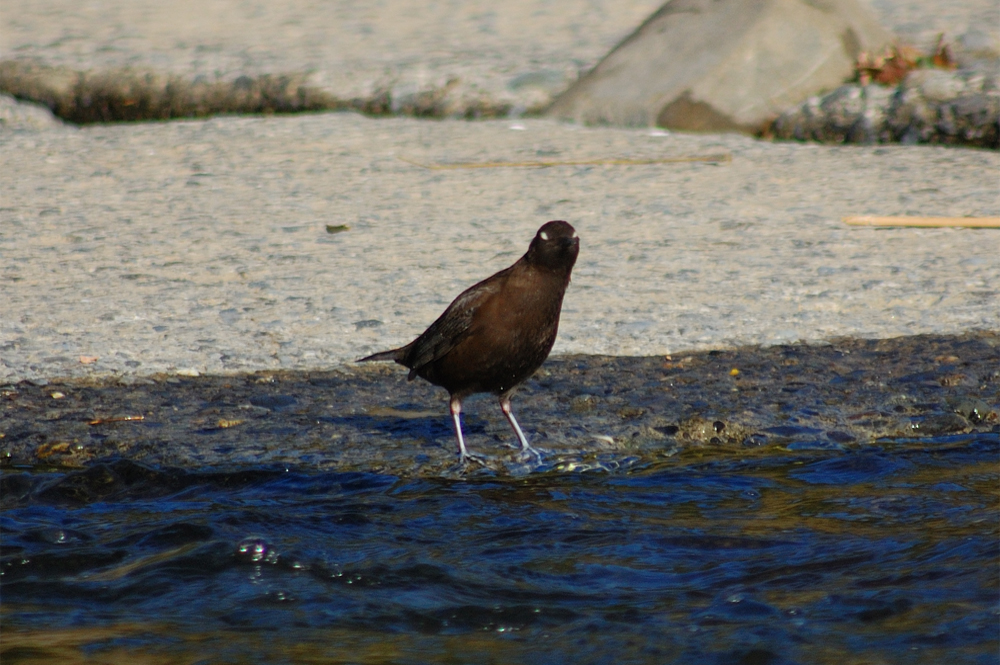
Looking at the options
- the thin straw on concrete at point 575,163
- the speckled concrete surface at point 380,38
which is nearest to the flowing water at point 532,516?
the thin straw on concrete at point 575,163

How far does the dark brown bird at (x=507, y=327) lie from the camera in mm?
4027

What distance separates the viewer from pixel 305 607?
304 centimetres

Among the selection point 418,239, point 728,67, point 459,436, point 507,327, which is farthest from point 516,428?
point 728,67

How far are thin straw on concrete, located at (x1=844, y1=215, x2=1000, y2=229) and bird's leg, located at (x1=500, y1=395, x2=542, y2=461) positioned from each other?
109 inches

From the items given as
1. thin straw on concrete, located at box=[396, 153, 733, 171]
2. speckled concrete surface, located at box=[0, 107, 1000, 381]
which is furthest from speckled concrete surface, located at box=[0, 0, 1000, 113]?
thin straw on concrete, located at box=[396, 153, 733, 171]

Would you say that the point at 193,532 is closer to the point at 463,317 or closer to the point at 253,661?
the point at 253,661

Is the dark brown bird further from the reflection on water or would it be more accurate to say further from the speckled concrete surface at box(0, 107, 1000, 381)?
the speckled concrete surface at box(0, 107, 1000, 381)

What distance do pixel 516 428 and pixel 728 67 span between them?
202 inches

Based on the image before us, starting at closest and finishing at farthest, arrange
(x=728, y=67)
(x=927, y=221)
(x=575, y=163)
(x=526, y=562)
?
(x=526, y=562), (x=927, y=221), (x=575, y=163), (x=728, y=67)

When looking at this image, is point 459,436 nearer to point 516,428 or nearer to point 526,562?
point 516,428

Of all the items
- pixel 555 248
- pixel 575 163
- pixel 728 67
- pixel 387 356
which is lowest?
pixel 387 356

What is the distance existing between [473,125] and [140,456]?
5.22 metres

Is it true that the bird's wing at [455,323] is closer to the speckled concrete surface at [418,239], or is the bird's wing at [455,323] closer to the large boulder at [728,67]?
the speckled concrete surface at [418,239]

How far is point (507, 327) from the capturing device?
4035 millimetres
